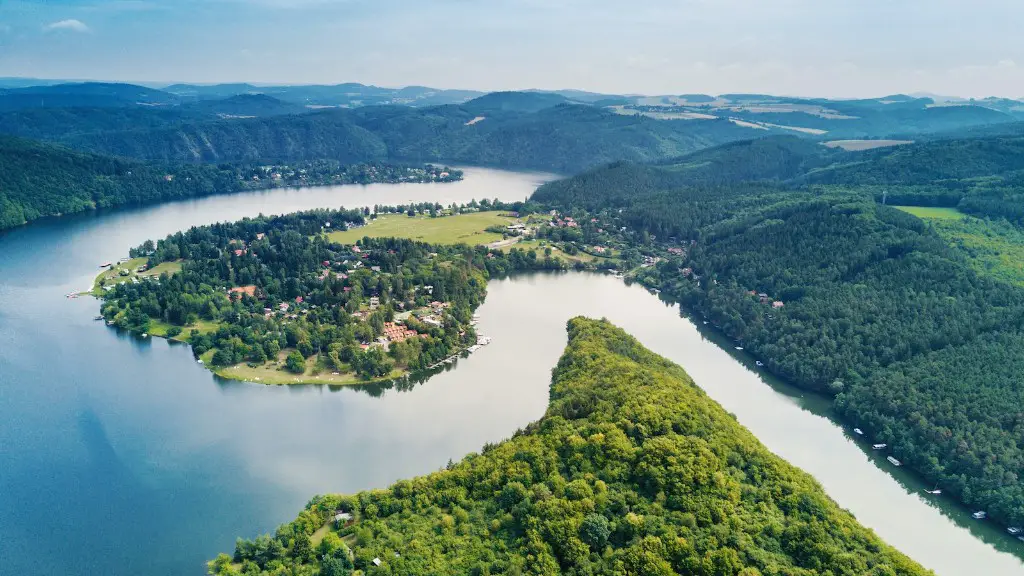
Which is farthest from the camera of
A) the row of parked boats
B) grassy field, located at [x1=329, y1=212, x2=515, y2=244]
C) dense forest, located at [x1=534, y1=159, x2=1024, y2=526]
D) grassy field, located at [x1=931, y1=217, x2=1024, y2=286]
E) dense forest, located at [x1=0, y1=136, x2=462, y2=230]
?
dense forest, located at [x1=0, y1=136, x2=462, y2=230]

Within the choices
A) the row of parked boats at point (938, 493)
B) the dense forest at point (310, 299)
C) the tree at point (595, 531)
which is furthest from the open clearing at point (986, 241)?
the tree at point (595, 531)

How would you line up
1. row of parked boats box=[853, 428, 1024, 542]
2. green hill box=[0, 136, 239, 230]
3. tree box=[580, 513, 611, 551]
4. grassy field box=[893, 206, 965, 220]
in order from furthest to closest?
1. green hill box=[0, 136, 239, 230]
2. grassy field box=[893, 206, 965, 220]
3. row of parked boats box=[853, 428, 1024, 542]
4. tree box=[580, 513, 611, 551]

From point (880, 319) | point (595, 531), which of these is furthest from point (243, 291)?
point (880, 319)

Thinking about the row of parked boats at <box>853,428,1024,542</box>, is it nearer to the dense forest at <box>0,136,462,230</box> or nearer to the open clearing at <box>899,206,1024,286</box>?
the open clearing at <box>899,206,1024,286</box>

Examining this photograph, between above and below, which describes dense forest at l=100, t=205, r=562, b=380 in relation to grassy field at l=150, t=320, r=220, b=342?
above

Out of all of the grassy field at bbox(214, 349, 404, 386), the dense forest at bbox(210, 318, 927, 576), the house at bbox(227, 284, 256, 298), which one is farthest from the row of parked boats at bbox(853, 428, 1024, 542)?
the house at bbox(227, 284, 256, 298)

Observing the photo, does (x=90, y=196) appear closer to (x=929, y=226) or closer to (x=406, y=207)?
(x=406, y=207)
